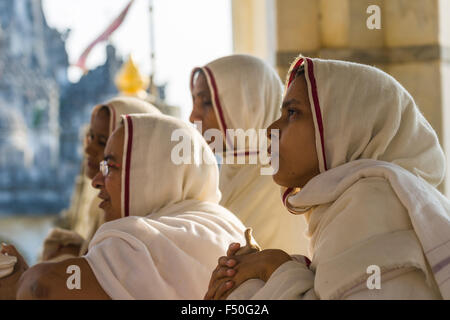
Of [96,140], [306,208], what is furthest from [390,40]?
[306,208]

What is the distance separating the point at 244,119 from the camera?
12.1 ft

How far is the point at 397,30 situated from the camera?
4.57m

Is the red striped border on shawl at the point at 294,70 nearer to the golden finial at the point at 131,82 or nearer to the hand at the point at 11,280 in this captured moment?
the hand at the point at 11,280

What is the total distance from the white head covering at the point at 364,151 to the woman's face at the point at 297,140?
0.03 metres

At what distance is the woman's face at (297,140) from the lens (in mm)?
2025

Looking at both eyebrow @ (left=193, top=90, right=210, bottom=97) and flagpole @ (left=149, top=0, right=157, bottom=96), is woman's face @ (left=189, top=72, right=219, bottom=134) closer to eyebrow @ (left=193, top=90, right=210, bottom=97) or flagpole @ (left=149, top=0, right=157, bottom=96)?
eyebrow @ (left=193, top=90, right=210, bottom=97)

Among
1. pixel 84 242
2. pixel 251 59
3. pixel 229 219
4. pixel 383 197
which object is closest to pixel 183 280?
pixel 229 219

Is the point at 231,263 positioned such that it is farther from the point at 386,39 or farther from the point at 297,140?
the point at 386,39

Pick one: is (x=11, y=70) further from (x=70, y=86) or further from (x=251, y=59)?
(x=251, y=59)

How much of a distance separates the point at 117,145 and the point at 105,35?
9684 mm

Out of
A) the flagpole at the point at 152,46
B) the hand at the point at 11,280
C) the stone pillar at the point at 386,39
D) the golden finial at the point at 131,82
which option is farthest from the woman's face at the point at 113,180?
the flagpole at the point at 152,46

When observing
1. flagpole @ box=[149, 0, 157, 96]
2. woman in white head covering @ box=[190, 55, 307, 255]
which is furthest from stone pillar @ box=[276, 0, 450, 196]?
flagpole @ box=[149, 0, 157, 96]
